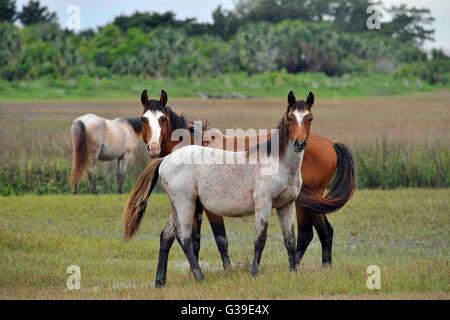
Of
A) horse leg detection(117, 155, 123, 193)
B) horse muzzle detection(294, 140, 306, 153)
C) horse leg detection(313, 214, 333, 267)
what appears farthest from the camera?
horse leg detection(117, 155, 123, 193)

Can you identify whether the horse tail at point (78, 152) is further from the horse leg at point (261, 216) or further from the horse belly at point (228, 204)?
the horse leg at point (261, 216)

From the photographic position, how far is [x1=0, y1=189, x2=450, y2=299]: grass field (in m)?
9.90

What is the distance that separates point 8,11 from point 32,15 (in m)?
1.35

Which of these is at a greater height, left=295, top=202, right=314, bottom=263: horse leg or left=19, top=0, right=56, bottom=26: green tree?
left=19, top=0, right=56, bottom=26: green tree

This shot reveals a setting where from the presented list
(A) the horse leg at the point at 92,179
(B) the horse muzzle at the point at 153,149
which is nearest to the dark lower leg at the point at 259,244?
(B) the horse muzzle at the point at 153,149

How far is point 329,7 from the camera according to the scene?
54.3 metres

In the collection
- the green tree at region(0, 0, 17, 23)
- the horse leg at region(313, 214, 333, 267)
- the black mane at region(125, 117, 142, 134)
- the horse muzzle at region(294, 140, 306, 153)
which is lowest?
the horse leg at region(313, 214, 333, 267)

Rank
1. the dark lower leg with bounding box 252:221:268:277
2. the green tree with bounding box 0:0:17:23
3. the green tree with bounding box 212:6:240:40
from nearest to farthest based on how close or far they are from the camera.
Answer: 1. the dark lower leg with bounding box 252:221:268:277
2. the green tree with bounding box 0:0:17:23
3. the green tree with bounding box 212:6:240:40

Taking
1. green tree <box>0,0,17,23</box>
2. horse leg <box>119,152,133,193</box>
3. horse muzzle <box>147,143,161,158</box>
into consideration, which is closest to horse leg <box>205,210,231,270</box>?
horse muzzle <box>147,143,161,158</box>

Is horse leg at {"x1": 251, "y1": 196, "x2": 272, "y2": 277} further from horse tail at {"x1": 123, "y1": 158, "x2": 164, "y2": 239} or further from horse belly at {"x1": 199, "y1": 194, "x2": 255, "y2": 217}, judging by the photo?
horse tail at {"x1": 123, "y1": 158, "x2": 164, "y2": 239}

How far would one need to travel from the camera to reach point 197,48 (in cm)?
4225

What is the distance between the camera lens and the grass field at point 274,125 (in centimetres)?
1905

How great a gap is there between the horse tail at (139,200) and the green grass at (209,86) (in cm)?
2354

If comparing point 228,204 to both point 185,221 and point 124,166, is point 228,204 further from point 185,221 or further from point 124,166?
point 124,166
